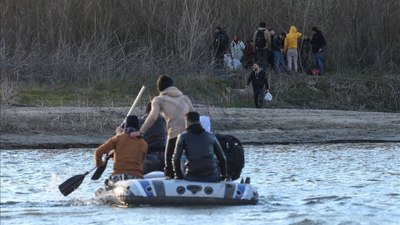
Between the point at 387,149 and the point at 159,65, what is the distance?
387 inches

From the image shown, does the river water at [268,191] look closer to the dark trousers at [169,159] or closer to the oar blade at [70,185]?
the oar blade at [70,185]

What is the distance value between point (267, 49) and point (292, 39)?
887 mm

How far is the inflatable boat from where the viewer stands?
51.3 feet

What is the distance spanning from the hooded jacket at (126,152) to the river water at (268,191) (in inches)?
22.6

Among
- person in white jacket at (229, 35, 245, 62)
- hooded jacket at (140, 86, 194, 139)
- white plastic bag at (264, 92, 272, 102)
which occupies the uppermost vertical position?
person in white jacket at (229, 35, 245, 62)

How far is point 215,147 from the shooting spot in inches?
610

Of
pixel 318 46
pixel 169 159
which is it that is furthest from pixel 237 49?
pixel 169 159

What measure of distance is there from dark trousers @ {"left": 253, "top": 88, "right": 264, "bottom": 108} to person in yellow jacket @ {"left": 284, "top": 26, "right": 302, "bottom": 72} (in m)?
4.11

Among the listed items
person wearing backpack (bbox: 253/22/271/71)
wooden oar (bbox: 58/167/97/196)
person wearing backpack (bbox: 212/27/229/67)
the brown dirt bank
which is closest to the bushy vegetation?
person wearing backpack (bbox: 212/27/229/67)

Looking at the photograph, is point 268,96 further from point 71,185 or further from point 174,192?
point 174,192

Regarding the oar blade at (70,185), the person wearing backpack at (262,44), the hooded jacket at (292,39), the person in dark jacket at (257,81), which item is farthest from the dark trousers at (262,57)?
the oar blade at (70,185)

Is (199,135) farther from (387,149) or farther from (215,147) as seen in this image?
(387,149)

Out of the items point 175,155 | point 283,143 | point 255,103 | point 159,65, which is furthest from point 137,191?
point 159,65

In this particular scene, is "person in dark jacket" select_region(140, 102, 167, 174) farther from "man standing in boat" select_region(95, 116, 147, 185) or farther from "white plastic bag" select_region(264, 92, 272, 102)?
"white plastic bag" select_region(264, 92, 272, 102)
